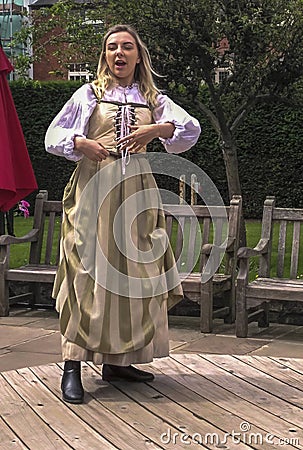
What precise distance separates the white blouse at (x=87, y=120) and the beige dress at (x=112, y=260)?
55 millimetres

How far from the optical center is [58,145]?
4.23 metres

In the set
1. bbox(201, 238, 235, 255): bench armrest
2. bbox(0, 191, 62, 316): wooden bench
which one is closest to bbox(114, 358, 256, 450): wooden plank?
bbox(201, 238, 235, 255): bench armrest

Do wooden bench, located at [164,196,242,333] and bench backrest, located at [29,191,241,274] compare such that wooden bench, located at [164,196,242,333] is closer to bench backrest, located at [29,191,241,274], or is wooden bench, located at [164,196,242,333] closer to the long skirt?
bench backrest, located at [29,191,241,274]

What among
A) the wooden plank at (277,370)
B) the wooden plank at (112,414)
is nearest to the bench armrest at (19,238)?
the wooden plank at (112,414)

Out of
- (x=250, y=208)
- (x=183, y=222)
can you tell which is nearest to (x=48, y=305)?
(x=183, y=222)

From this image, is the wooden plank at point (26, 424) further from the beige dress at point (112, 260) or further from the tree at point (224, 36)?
the tree at point (224, 36)

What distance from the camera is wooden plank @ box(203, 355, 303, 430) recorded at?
3.98m

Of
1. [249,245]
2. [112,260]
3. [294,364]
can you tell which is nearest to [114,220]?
[112,260]

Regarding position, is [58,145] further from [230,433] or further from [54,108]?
[54,108]

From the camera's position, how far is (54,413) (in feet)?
13.0

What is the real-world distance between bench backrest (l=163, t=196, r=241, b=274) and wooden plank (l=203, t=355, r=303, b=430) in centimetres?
166

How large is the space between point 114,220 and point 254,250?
2299mm

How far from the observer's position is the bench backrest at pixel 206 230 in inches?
264

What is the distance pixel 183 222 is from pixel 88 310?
2.89m
